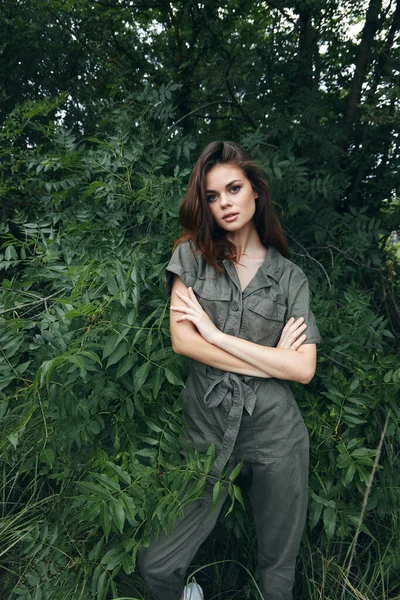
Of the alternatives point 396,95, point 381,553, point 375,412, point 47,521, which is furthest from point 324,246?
point 47,521

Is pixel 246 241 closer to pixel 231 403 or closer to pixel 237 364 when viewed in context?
pixel 237 364

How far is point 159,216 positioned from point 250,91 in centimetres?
114

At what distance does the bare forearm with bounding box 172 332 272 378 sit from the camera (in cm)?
173

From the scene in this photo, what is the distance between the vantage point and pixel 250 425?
1793 mm

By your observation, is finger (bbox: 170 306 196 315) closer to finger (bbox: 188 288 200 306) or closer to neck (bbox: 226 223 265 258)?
finger (bbox: 188 288 200 306)

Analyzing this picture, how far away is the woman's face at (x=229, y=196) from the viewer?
6.15ft

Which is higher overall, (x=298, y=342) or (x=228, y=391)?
(x=298, y=342)

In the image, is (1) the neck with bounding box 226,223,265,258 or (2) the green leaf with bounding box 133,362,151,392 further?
(1) the neck with bounding box 226,223,265,258

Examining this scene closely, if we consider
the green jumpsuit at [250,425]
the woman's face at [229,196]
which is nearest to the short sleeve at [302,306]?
the green jumpsuit at [250,425]

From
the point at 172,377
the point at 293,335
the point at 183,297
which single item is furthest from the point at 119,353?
the point at 293,335

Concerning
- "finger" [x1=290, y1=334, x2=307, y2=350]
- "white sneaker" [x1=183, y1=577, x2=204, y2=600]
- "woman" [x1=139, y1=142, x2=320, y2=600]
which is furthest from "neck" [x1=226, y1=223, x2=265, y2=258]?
"white sneaker" [x1=183, y1=577, x2=204, y2=600]

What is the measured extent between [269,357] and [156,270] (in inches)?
23.1

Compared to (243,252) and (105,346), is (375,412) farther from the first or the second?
(105,346)

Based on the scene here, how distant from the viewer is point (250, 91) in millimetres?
3043
